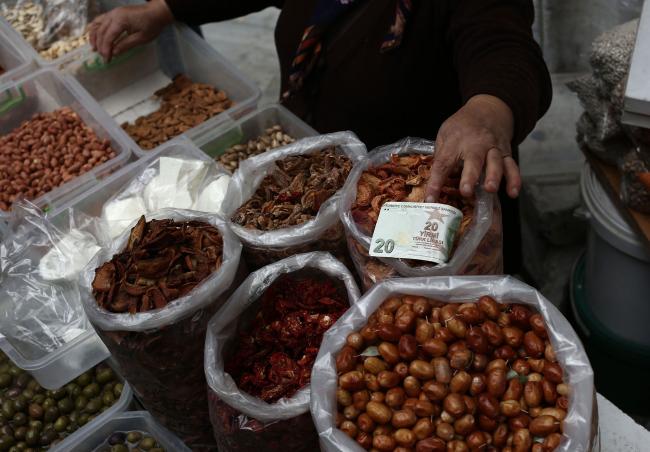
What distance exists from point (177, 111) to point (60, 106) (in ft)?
1.44

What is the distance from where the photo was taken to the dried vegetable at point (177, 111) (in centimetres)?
210

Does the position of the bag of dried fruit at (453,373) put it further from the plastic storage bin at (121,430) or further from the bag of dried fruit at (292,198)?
the plastic storage bin at (121,430)

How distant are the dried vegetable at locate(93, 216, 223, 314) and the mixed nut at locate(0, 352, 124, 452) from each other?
578 millimetres

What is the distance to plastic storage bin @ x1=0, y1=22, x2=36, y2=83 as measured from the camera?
233 cm

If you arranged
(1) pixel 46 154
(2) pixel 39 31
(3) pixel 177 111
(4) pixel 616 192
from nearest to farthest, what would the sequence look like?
1. (4) pixel 616 192
2. (1) pixel 46 154
3. (3) pixel 177 111
4. (2) pixel 39 31

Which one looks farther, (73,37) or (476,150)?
(73,37)

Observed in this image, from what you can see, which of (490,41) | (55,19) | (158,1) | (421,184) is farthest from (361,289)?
(55,19)

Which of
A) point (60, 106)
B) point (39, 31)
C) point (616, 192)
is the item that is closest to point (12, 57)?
point (39, 31)

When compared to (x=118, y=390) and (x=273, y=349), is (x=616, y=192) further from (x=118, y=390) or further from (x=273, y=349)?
(x=118, y=390)

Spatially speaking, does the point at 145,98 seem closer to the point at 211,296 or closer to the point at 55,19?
the point at 55,19

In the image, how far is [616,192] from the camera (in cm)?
191

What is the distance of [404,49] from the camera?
1.66 m

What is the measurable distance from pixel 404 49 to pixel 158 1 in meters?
0.94

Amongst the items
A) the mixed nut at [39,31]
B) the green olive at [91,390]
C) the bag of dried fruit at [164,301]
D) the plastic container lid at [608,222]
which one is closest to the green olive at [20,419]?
the green olive at [91,390]
